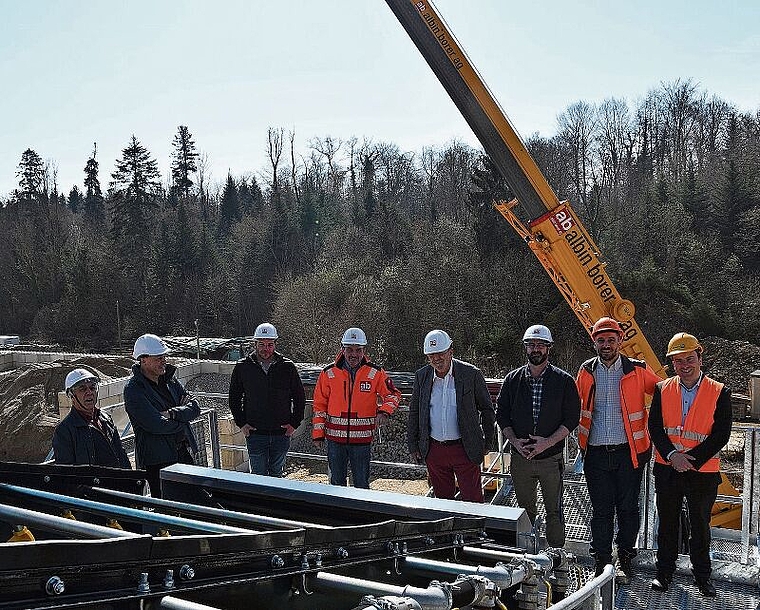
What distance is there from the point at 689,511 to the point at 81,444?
14.0ft

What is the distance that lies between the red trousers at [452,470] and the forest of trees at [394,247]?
19761mm

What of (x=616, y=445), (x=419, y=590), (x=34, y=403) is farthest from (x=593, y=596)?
(x=34, y=403)

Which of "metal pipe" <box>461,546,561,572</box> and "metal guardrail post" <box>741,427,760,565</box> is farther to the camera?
"metal guardrail post" <box>741,427,760,565</box>

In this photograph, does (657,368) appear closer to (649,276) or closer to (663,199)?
(649,276)

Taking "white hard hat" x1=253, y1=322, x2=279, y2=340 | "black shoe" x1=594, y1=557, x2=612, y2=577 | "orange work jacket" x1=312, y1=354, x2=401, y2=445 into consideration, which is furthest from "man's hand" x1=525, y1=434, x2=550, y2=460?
"white hard hat" x1=253, y1=322, x2=279, y2=340

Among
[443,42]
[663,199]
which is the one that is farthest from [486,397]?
[663,199]

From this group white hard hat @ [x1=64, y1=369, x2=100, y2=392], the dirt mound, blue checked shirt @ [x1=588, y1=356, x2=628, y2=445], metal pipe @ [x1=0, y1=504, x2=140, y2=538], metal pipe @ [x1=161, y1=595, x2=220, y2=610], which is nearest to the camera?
metal pipe @ [x1=161, y1=595, x2=220, y2=610]

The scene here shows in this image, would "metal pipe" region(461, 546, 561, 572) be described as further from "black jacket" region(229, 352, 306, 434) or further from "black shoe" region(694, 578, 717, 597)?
"black jacket" region(229, 352, 306, 434)

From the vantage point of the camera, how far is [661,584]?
4.91 meters

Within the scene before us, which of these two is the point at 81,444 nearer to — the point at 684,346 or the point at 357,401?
the point at 357,401

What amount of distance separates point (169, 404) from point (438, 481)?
230 centimetres

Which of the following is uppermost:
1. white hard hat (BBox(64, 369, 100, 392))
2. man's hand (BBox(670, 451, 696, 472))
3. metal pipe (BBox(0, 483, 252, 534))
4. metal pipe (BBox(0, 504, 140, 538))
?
white hard hat (BBox(64, 369, 100, 392))

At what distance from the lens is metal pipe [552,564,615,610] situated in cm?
219

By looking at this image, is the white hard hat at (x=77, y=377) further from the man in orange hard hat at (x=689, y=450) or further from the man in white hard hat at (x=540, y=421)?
the man in orange hard hat at (x=689, y=450)
